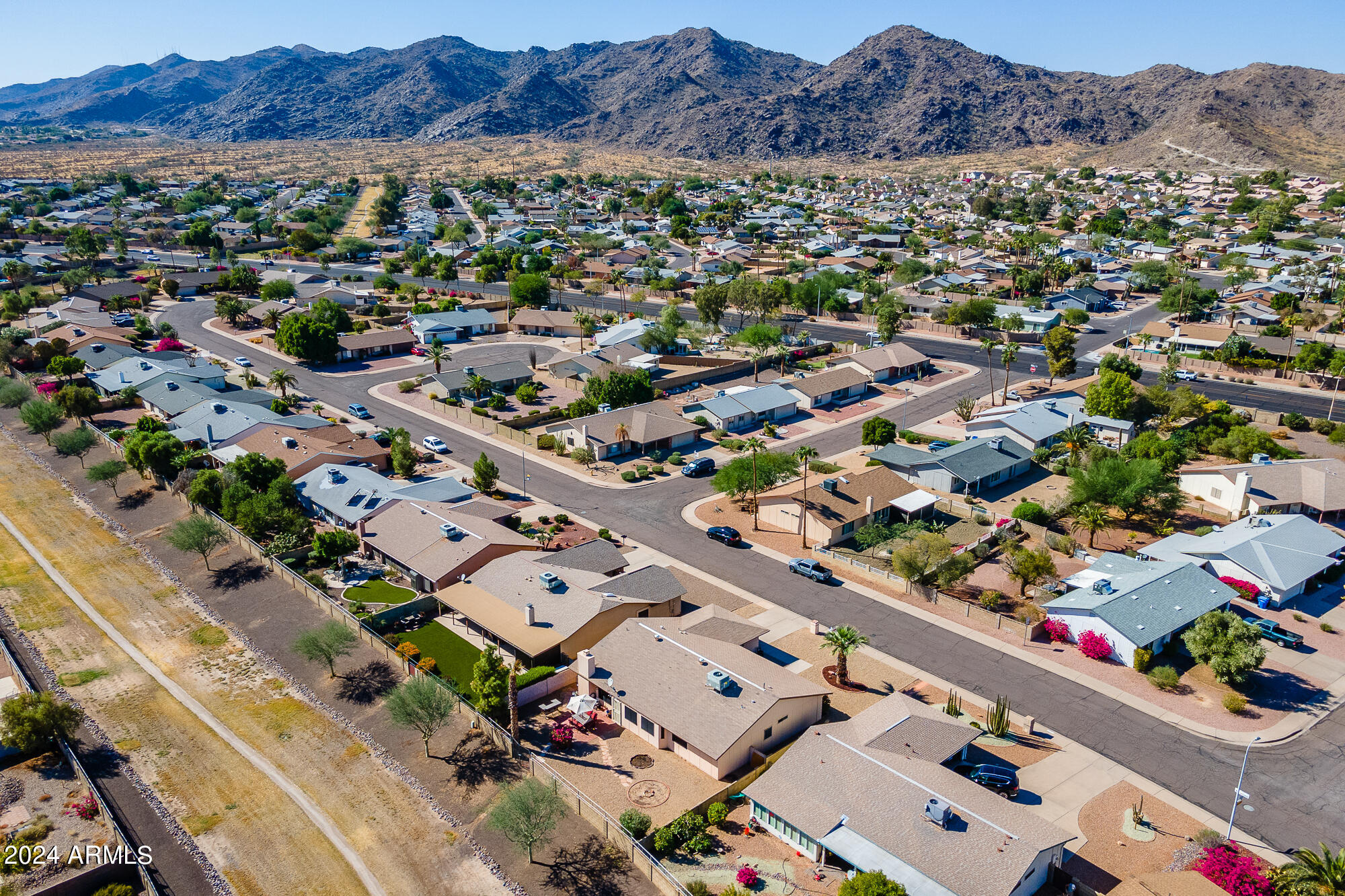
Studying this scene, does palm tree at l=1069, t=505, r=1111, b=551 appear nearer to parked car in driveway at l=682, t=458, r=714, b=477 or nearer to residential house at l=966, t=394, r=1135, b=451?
residential house at l=966, t=394, r=1135, b=451

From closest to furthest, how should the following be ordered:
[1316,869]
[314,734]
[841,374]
Result: [1316,869]
[314,734]
[841,374]

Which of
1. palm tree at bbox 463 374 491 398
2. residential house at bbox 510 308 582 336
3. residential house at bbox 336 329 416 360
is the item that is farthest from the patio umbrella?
residential house at bbox 510 308 582 336

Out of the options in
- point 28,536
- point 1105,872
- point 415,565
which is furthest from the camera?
point 28,536

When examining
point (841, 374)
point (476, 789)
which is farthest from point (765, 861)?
point (841, 374)

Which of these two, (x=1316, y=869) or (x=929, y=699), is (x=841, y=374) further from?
(x=1316, y=869)

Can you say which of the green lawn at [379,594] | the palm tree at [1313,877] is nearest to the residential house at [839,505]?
the green lawn at [379,594]

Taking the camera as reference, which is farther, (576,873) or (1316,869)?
(576,873)

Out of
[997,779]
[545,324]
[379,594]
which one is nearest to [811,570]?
[997,779]
